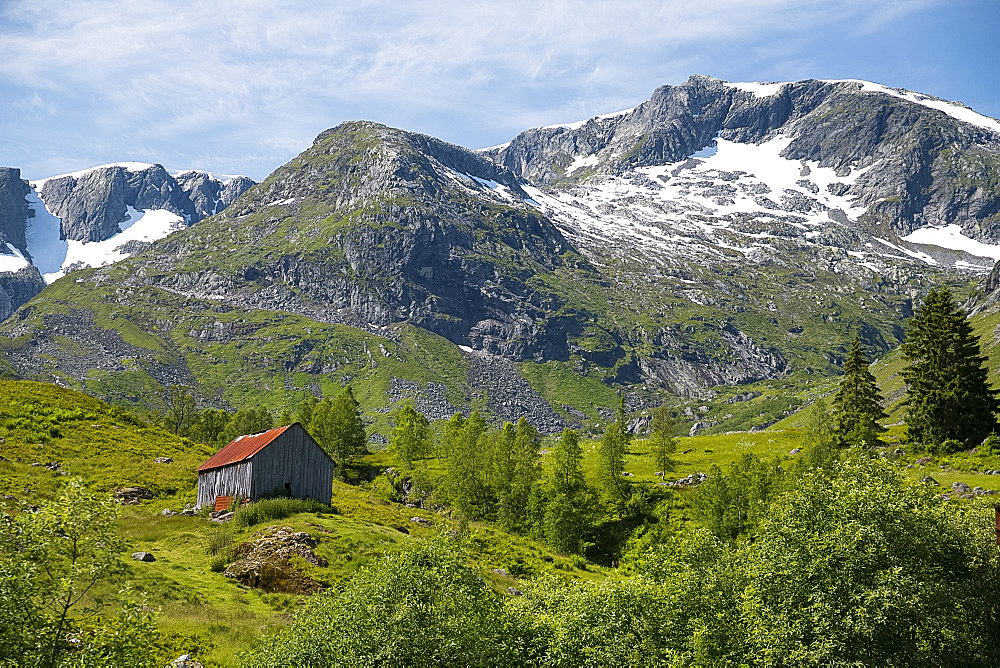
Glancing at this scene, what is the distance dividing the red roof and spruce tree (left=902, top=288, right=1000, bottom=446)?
7676cm

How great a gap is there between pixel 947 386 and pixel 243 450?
82.5m

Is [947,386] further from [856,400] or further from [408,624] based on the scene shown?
[408,624]

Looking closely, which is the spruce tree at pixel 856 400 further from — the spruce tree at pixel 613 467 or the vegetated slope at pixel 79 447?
the vegetated slope at pixel 79 447

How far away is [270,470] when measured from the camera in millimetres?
65312

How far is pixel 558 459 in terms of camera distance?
315 ft

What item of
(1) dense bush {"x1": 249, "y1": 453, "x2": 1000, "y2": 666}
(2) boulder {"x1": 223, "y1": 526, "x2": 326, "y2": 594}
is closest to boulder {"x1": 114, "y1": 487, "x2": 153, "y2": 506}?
(2) boulder {"x1": 223, "y1": 526, "x2": 326, "y2": 594}

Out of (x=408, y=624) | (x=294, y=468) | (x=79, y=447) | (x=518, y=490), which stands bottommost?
(x=518, y=490)

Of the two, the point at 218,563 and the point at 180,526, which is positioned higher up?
the point at 218,563

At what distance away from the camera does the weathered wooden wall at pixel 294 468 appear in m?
64.5

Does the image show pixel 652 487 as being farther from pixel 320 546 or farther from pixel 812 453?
pixel 320 546

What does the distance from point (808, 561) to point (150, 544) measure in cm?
4935

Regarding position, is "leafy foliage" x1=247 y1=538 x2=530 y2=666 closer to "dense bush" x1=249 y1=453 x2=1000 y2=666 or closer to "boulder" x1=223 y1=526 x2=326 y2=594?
"dense bush" x1=249 y1=453 x2=1000 y2=666

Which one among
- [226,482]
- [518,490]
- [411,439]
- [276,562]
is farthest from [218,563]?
[411,439]

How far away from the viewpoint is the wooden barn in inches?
2514
